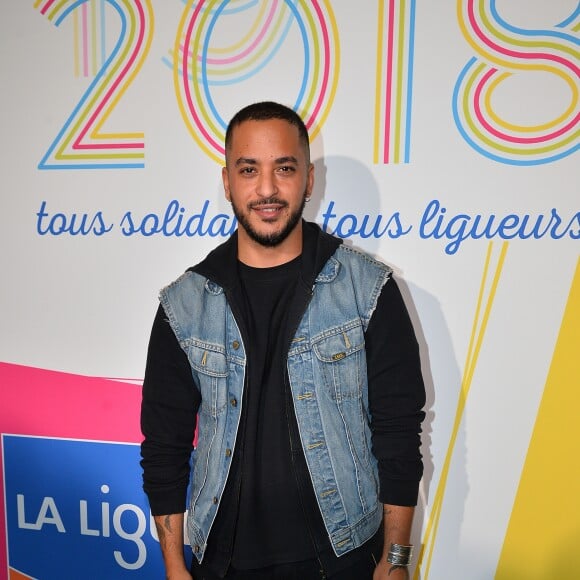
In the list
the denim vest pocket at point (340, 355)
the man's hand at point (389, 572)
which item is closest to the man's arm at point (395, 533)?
the man's hand at point (389, 572)

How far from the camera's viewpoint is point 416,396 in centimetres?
129

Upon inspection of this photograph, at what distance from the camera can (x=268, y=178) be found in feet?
4.25

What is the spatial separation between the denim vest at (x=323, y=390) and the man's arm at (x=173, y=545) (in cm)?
4

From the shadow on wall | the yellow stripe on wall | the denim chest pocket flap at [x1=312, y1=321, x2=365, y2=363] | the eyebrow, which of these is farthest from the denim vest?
the yellow stripe on wall

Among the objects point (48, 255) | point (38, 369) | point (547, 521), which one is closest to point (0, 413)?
point (38, 369)

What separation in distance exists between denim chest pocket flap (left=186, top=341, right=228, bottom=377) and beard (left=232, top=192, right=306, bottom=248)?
0.94 ft

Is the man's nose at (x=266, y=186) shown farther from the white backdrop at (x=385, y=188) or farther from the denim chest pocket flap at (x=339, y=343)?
the white backdrop at (x=385, y=188)

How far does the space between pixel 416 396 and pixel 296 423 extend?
0.96 feet

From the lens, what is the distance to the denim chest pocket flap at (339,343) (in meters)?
1.30

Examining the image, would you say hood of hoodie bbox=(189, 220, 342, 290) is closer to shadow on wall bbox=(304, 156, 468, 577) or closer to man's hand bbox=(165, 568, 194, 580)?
shadow on wall bbox=(304, 156, 468, 577)

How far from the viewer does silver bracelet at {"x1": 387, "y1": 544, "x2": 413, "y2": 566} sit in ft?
4.18

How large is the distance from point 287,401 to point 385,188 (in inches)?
31.7

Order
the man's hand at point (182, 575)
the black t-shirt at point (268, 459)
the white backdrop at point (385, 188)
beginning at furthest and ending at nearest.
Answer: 1. the white backdrop at point (385, 188)
2. the man's hand at point (182, 575)
3. the black t-shirt at point (268, 459)

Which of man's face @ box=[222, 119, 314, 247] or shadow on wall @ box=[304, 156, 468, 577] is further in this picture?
shadow on wall @ box=[304, 156, 468, 577]
